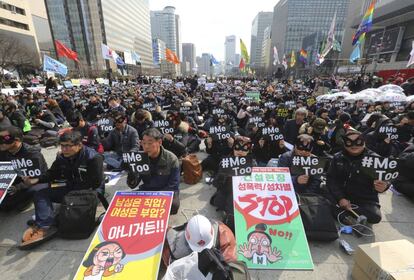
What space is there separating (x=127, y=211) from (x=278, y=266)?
2036 mm

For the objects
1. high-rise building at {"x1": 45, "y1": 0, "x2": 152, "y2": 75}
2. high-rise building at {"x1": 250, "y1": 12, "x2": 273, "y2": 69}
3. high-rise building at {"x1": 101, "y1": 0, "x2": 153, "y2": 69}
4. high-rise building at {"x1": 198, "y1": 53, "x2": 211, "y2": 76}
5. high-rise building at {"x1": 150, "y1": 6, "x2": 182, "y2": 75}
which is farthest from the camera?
high-rise building at {"x1": 198, "y1": 53, "x2": 211, "y2": 76}

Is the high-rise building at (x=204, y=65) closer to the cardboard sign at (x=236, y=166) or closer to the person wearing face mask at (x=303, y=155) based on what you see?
the person wearing face mask at (x=303, y=155)

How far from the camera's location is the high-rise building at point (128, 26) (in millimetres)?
80688

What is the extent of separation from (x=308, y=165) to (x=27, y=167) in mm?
4260

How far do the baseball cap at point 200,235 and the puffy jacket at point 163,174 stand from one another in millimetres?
1412

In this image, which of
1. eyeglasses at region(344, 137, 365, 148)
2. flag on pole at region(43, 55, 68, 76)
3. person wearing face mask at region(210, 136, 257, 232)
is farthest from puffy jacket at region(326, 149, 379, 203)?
flag on pole at region(43, 55, 68, 76)

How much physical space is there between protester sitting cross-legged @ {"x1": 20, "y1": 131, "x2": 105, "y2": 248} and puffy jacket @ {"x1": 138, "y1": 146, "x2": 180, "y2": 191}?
802mm

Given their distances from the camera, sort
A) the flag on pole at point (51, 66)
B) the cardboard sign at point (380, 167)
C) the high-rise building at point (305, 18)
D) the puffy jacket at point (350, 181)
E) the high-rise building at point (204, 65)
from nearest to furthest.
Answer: the cardboard sign at point (380, 167) → the puffy jacket at point (350, 181) → the flag on pole at point (51, 66) → the high-rise building at point (305, 18) → the high-rise building at point (204, 65)

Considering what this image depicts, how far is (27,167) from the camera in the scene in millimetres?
3381

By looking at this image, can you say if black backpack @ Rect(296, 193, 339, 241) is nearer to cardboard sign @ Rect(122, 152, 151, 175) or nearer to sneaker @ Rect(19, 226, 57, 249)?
cardboard sign @ Rect(122, 152, 151, 175)

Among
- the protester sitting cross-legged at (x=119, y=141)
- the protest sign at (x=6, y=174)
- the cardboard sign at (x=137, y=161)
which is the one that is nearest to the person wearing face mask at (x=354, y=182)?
the cardboard sign at (x=137, y=161)

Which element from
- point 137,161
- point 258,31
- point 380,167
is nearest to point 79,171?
point 137,161

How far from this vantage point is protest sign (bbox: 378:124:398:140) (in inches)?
211

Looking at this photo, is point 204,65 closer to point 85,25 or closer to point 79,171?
point 85,25
